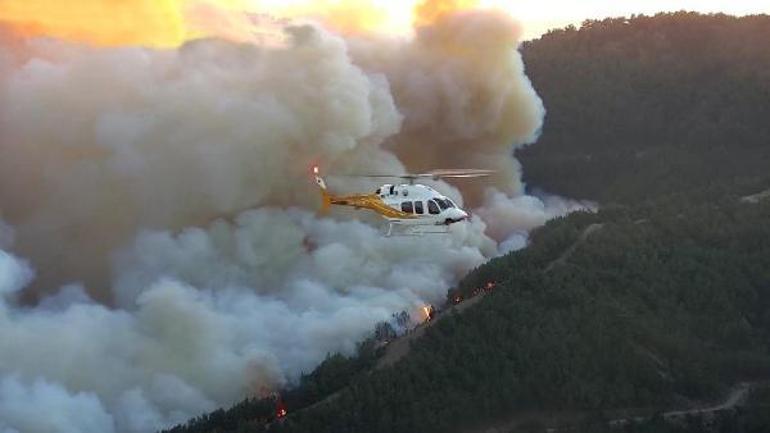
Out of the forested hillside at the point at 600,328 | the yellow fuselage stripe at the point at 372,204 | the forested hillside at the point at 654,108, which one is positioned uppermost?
the forested hillside at the point at 654,108

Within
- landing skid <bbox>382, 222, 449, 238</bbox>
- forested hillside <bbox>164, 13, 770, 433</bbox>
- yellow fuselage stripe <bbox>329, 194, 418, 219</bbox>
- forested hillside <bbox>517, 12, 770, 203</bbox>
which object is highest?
forested hillside <bbox>517, 12, 770, 203</bbox>

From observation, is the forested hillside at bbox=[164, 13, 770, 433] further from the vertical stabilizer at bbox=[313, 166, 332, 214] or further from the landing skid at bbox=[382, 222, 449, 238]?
the vertical stabilizer at bbox=[313, 166, 332, 214]

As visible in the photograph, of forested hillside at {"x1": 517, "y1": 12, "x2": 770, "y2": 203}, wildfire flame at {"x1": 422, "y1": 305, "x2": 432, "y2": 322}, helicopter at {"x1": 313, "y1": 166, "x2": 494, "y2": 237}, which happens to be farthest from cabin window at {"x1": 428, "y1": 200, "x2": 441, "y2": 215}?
forested hillside at {"x1": 517, "y1": 12, "x2": 770, "y2": 203}

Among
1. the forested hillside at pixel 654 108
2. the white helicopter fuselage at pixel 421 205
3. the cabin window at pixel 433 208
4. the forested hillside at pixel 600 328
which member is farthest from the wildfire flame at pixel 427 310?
the forested hillside at pixel 654 108

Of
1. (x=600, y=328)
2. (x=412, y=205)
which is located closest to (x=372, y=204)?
(x=412, y=205)

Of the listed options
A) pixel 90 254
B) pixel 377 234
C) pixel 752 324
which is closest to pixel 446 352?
pixel 377 234

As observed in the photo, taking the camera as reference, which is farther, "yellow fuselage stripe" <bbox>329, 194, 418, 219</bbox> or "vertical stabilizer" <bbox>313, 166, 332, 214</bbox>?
"vertical stabilizer" <bbox>313, 166, 332, 214</bbox>

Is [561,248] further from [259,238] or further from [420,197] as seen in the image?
[259,238]

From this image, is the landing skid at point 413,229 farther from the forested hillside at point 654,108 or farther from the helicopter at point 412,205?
the forested hillside at point 654,108

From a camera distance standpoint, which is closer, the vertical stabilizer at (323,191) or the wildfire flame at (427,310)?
the wildfire flame at (427,310)
